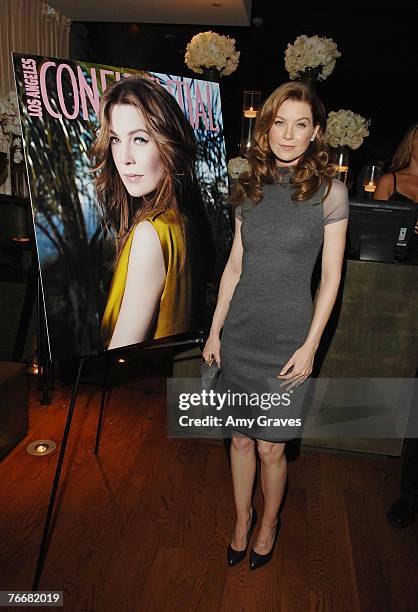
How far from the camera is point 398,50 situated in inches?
285

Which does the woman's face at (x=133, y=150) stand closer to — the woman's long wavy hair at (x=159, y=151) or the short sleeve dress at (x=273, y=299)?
the woman's long wavy hair at (x=159, y=151)

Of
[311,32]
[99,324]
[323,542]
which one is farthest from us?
[311,32]

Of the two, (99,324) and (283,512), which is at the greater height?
(99,324)

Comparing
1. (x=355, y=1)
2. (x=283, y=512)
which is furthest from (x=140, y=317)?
(x=355, y=1)

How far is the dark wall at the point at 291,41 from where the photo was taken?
22.0 feet

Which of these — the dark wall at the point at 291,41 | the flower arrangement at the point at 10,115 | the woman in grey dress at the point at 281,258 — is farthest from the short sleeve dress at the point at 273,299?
the dark wall at the point at 291,41

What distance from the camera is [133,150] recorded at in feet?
5.48

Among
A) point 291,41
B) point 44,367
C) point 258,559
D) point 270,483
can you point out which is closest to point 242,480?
point 270,483

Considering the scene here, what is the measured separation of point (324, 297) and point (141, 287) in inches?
24.4

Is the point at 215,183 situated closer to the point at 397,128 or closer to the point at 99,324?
the point at 99,324

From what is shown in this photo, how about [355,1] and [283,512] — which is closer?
[283,512]

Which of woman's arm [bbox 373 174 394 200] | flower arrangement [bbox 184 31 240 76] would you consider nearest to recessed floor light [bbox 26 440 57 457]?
flower arrangement [bbox 184 31 240 76]

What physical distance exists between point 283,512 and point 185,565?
50 centimetres

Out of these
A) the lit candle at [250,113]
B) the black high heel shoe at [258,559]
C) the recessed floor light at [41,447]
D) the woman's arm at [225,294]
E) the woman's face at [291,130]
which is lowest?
the recessed floor light at [41,447]
